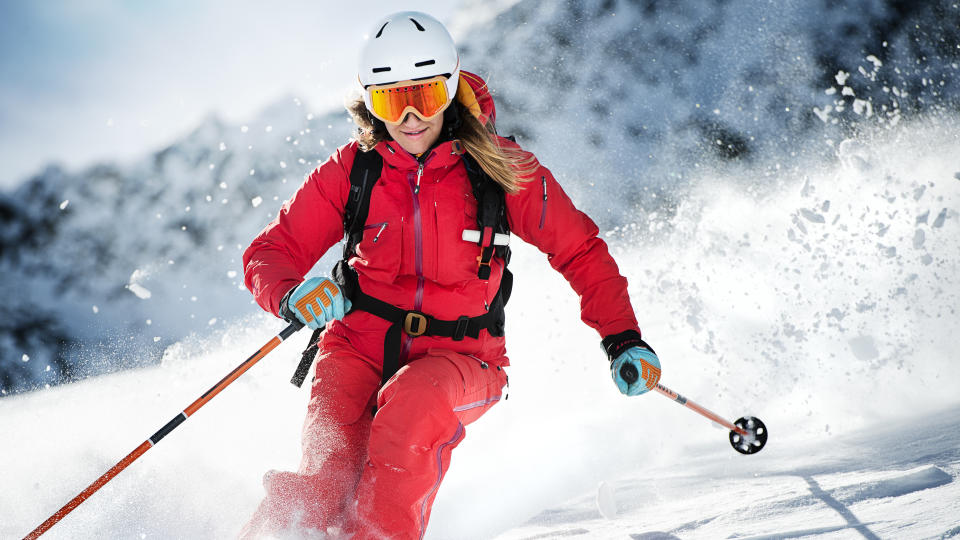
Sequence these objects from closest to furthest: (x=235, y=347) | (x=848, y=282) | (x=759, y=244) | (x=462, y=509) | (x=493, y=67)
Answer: (x=462, y=509), (x=848, y=282), (x=759, y=244), (x=235, y=347), (x=493, y=67)

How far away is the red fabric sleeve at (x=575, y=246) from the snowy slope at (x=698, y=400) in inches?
40.5

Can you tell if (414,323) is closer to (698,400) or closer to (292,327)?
(292,327)

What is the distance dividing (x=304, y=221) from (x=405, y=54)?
30.9 inches

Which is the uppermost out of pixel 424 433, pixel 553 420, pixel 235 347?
pixel 235 347

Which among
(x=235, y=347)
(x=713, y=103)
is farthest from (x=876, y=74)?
(x=235, y=347)

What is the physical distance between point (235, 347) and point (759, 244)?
228 inches

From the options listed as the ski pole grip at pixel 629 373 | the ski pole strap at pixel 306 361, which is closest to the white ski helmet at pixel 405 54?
the ski pole strap at pixel 306 361

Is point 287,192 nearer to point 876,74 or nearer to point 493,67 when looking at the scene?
point 493,67

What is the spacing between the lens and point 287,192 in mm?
12562

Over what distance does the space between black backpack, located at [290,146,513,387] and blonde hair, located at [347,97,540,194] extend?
56mm

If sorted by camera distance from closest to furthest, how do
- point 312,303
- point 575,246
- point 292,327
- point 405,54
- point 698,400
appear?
1. point 312,303
2. point 292,327
3. point 405,54
4. point 575,246
5. point 698,400

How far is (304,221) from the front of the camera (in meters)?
2.90

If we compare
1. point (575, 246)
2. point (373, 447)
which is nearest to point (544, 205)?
point (575, 246)

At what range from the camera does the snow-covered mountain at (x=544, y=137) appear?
40.6 feet
